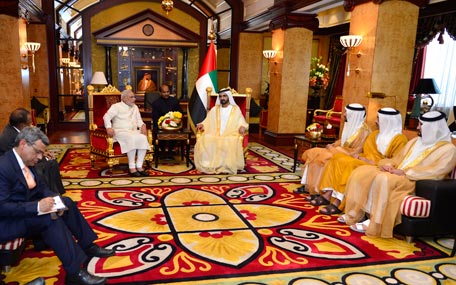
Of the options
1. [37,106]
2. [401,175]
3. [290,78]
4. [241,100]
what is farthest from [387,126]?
[37,106]

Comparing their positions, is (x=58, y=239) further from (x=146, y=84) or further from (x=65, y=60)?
(x=65, y=60)

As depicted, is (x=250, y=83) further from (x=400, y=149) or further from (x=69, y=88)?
(x=400, y=149)

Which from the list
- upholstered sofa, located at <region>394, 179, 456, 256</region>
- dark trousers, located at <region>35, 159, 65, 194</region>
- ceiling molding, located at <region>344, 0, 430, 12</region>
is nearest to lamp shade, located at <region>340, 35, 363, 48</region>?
ceiling molding, located at <region>344, 0, 430, 12</region>

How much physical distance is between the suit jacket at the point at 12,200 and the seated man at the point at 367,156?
311 centimetres

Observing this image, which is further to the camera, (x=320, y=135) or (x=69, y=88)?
(x=69, y=88)

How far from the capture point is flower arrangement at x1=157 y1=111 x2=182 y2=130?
634 cm

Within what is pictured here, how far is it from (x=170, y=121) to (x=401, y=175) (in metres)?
3.83

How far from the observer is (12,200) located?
8.43 ft

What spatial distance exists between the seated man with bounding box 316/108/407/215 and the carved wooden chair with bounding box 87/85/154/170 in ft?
9.49

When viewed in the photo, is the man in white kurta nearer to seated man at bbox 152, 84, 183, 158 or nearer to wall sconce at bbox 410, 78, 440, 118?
seated man at bbox 152, 84, 183, 158

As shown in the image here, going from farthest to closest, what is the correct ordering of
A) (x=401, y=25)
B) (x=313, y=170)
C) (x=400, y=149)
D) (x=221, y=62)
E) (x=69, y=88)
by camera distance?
1. (x=221, y=62)
2. (x=69, y=88)
3. (x=401, y=25)
4. (x=313, y=170)
5. (x=400, y=149)

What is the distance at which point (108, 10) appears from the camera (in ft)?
35.9

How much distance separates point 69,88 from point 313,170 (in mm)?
9343

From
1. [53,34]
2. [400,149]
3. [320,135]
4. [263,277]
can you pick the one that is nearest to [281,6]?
[320,135]
